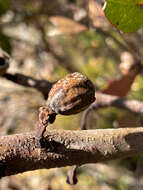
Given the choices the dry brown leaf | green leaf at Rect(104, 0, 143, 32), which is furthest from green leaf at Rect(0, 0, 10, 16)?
green leaf at Rect(104, 0, 143, 32)

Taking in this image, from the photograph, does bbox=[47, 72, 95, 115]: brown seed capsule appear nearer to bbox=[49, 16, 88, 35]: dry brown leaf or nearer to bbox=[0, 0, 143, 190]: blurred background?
bbox=[0, 0, 143, 190]: blurred background

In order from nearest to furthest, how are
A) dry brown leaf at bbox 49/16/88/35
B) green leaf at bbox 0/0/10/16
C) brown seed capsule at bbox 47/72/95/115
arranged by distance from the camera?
brown seed capsule at bbox 47/72/95/115
green leaf at bbox 0/0/10/16
dry brown leaf at bbox 49/16/88/35

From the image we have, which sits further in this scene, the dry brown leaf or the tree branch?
the dry brown leaf

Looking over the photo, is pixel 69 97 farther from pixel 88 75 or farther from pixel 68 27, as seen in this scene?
pixel 88 75

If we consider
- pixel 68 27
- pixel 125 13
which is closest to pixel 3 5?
pixel 68 27

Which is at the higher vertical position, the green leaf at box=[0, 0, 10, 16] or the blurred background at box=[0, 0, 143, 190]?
the green leaf at box=[0, 0, 10, 16]
